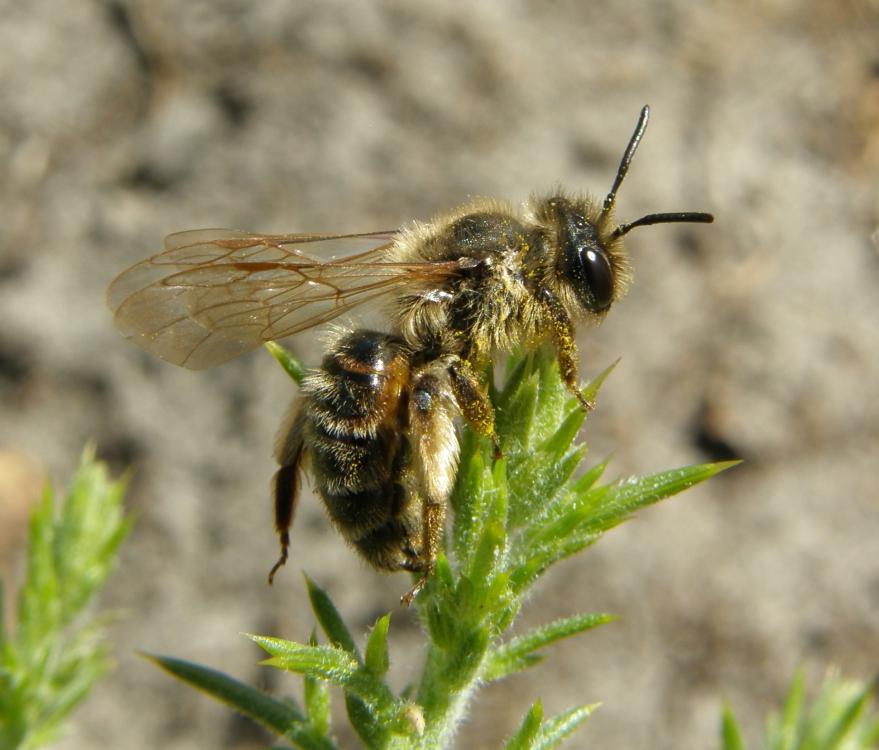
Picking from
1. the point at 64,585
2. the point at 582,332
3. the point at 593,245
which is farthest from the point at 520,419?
the point at 582,332

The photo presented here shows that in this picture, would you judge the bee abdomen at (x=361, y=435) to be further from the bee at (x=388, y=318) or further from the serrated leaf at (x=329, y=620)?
the serrated leaf at (x=329, y=620)

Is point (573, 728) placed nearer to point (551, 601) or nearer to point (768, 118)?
point (551, 601)

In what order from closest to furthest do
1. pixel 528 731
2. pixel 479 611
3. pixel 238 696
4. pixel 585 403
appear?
pixel 528 731 < pixel 479 611 < pixel 238 696 < pixel 585 403

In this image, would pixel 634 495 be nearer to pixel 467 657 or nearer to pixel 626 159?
pixel 467 657

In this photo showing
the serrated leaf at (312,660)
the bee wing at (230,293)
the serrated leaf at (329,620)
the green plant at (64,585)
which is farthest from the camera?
the green plant at (64,585)

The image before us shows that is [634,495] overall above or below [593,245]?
below

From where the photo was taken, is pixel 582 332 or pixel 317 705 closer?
pixel 317 705

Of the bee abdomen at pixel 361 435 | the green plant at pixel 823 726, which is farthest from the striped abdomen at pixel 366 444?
the green plant at pixel 823 726
